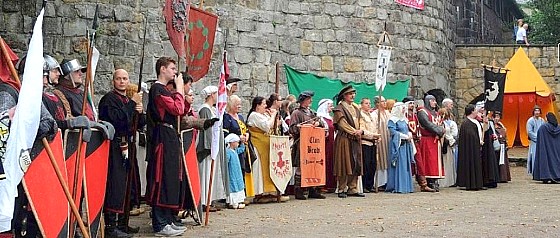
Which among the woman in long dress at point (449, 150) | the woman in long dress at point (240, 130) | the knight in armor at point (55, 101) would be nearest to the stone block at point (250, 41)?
the woman in long dress at point (449, 150)

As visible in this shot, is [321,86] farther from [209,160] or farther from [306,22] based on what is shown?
[209,160]

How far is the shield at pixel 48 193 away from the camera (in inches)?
186

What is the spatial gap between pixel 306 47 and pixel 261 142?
5.13 meters

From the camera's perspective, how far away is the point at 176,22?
7227 millimetres

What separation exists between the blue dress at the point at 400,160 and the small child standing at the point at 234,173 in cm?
309

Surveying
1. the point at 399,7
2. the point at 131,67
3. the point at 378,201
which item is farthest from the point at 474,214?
the point at 399,7

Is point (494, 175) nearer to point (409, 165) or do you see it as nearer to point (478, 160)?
point (478, 160)

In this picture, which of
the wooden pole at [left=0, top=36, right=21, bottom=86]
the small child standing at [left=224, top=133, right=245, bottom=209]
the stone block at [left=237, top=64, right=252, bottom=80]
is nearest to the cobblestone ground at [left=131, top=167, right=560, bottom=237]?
the small child standing at [left=224, top=133, right=245, bottom=209]

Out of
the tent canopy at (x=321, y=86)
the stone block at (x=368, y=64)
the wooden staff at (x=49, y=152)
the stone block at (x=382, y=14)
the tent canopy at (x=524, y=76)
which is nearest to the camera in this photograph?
the wooden staff at (x=49, y=152)

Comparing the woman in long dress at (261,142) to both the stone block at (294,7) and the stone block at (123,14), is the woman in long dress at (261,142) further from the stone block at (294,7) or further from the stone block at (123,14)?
the stone block at (294,7)

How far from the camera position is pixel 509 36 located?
30656 mm

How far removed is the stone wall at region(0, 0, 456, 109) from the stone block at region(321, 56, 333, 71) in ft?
0.06

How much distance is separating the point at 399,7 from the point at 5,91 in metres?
12.8

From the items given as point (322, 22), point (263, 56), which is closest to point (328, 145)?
point (263, 56)
